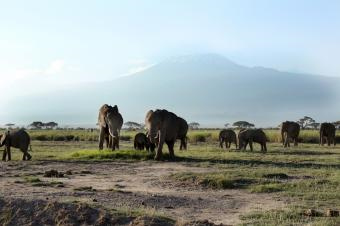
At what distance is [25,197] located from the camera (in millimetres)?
14578

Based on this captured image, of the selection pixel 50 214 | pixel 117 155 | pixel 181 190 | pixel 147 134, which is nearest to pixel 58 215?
pixel 50 214

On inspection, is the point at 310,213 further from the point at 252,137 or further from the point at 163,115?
the point at 252,137

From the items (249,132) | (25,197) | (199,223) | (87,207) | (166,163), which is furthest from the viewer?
(249,132)

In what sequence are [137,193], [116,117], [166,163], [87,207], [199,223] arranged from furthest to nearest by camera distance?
[116,117] < [166,163] < [137,193] < [87,207] < [199,223]

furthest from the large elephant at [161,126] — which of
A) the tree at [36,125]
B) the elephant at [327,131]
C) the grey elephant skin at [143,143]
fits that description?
the tree at [36,125]

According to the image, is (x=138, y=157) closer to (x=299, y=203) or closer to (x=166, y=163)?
(x=166, y=163)

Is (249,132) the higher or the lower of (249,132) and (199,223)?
the higher

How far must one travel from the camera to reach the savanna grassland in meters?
13.2

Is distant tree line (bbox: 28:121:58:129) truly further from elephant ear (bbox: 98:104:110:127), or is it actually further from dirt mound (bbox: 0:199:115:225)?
dirt mound (bbox: 0:199:115:225)

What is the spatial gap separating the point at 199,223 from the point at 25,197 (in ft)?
15.4

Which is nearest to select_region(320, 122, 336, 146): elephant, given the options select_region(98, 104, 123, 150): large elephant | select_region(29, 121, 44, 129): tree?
select_region(98, 104, 123, 150): large elephant

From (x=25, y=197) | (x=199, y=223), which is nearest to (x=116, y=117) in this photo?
(x=25, y=197)

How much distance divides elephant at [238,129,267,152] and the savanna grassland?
10.5 m

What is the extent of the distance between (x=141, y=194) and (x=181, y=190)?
1.81 metres
